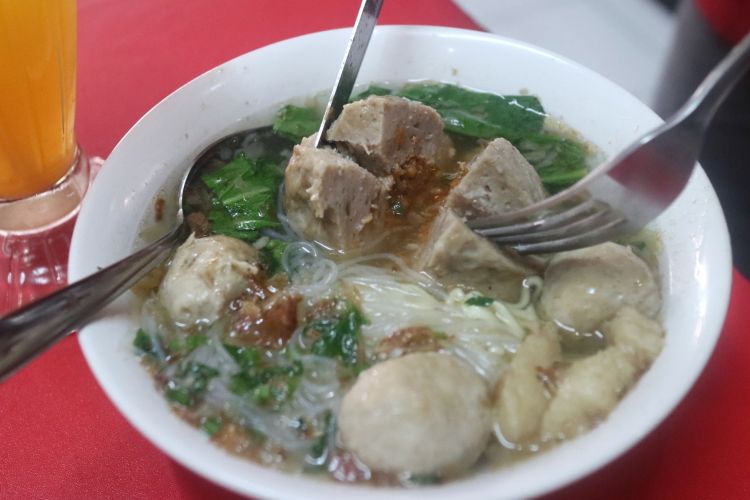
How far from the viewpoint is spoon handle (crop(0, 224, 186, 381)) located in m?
1.62

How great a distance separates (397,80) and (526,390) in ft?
5.16

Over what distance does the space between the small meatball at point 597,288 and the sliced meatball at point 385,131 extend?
2.46ft

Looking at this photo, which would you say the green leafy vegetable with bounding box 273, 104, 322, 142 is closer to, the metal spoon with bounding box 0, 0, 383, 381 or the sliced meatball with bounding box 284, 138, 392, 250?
the sliced meatball with bounding box 284, 138, 392, 250

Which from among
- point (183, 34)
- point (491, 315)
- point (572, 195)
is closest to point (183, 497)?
point (491, 315)

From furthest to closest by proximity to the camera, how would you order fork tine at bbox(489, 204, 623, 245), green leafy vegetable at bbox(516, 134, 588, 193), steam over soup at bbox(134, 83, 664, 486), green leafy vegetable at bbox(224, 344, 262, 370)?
green leafy vegetable at bbox(516, 134, 588, 193)
green leafy vegetable at bbox(224, 344, 262, 370)
fork tine at bbox(489, 204, 623, 245)
steam over soup at bbox(134, 83, 664, 486)

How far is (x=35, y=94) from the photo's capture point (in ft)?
7.56

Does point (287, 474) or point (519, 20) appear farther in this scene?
point (519, 20)

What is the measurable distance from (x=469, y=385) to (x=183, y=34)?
8.61ft

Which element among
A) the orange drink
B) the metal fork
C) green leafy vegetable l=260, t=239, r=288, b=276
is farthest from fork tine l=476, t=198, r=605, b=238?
the orange drink

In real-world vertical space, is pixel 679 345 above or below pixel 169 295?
above

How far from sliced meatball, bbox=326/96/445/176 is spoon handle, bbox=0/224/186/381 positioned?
33.1 inches

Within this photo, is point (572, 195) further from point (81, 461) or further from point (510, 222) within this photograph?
point (81, 461)

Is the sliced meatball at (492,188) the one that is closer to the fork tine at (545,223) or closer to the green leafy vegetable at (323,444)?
the fork tine at (545,223)

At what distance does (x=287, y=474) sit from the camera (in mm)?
1650
